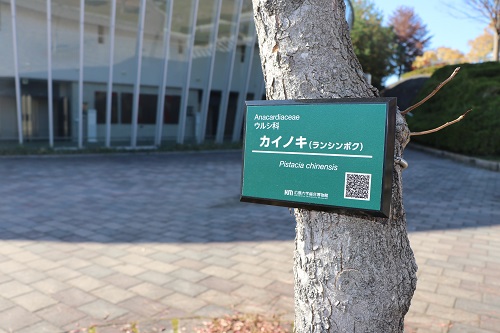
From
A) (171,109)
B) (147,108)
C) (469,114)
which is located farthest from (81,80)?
(469,114)

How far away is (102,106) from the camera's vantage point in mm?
17250

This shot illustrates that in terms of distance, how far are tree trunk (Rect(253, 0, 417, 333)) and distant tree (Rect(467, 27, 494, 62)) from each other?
1474 inches

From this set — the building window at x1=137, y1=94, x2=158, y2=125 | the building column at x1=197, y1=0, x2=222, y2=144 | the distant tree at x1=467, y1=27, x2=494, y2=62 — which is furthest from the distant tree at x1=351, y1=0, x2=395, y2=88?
the building window at x1=137, y1=94, x2=158, y2=125

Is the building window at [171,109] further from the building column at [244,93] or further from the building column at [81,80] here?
the building column at [81,80]

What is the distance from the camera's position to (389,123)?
5.81 ft

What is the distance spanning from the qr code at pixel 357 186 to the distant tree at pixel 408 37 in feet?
138

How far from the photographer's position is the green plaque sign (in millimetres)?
1776

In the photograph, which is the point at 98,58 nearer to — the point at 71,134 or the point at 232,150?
the point at 71,134

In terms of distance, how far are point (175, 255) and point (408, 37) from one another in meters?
44.1

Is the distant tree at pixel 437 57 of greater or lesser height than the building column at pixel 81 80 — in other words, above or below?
above

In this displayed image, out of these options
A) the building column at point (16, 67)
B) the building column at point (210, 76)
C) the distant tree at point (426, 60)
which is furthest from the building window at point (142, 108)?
the distant tree at point (426, 60)

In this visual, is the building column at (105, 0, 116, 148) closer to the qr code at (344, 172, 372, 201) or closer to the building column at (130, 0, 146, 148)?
the building column at (130, 0, 146, 148)

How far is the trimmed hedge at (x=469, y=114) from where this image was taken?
15.6 meters

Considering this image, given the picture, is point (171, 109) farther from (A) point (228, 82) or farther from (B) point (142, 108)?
(A) point (228, 82)
